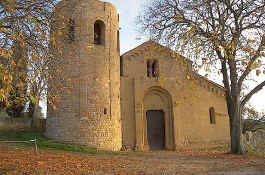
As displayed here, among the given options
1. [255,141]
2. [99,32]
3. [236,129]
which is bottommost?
[255,141]

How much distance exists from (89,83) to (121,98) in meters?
3.22

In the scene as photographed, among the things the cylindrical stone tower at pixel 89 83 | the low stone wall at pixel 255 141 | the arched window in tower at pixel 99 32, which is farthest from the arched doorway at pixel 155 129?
the low stone wall at pixel 255 141

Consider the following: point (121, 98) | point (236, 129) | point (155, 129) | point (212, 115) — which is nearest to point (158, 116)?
point (155, 129)

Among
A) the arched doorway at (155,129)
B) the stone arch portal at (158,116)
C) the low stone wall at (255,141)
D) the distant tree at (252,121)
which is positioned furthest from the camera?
the distant tree at (252,121)

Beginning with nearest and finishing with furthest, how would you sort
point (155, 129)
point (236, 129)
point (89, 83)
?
point (236, 129) → point (89, 83) → point (155, 129)

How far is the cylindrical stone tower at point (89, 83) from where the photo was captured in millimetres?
15383

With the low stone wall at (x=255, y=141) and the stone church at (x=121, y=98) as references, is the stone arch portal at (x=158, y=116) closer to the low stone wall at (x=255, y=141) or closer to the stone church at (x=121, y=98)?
the stone church at (x=121, y=98)

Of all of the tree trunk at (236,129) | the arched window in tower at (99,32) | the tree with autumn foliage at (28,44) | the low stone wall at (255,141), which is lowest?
the low stone wall at (255,141)

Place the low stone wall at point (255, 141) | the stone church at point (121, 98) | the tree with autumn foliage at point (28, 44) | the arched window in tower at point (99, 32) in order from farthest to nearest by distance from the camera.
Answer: the low stone wall at point (255, 141) < the arched window in tower at point (99, 32) < the stone church at point (121, 98) < the tree with autumn foliage at point (28, 44)

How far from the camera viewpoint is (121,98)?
1825 centimetres

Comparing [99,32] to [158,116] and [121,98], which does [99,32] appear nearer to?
[121,98]

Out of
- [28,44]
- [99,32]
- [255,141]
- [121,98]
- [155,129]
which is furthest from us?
[255,141]

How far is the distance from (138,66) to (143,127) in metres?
4.69

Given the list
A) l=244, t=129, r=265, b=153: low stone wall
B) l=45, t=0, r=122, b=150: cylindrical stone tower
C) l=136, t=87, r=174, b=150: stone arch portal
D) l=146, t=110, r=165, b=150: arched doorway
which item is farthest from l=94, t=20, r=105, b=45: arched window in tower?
l=244, t=129, r=265, b=153: low stone wall
